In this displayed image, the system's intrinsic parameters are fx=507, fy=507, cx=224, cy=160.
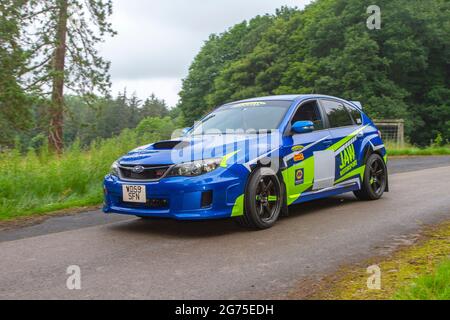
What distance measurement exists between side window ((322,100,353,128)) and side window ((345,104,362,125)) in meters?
0.14

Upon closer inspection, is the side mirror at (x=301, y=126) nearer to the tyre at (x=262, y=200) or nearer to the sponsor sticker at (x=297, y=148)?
the sponsor sticker at (x=297, y=148)

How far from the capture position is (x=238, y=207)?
5.89 metres

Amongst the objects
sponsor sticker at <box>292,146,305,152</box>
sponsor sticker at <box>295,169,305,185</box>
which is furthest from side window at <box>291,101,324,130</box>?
sponsor sticker at <box>295,169,305,185</box>

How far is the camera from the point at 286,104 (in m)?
7.16

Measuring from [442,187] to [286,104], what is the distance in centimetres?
415

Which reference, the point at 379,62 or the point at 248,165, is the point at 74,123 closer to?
Result: the point at 248,165

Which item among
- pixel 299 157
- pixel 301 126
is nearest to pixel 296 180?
pixel 299 157

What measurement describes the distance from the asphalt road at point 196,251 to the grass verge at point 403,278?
10.0 inches

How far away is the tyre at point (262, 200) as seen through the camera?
19.6 feet

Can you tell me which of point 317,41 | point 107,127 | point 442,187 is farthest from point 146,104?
point 442,187

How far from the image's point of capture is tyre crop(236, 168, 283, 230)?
5.98 m

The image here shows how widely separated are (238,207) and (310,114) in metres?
2.28

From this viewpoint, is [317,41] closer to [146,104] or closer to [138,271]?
[138,271]

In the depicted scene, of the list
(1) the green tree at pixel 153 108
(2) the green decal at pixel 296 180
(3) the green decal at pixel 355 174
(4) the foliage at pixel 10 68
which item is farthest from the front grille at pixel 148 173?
(1) the green tree at pixel 153 108
